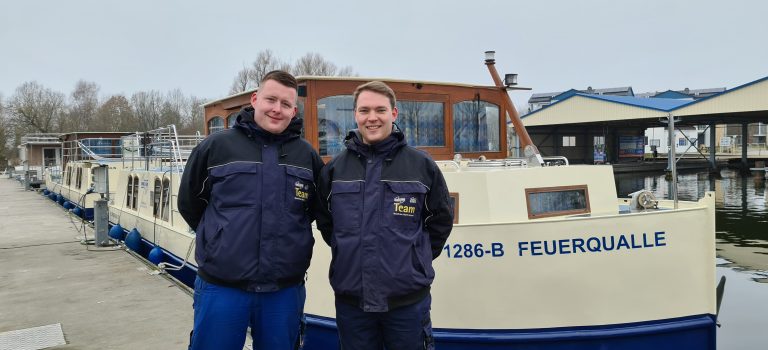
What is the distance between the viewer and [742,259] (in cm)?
1207

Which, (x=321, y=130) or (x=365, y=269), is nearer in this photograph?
(x=365, y=269)

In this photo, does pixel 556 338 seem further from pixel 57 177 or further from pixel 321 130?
pixel 57 177

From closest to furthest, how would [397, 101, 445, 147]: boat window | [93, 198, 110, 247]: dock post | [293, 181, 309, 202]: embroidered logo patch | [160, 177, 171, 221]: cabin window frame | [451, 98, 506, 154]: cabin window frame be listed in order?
[293, 181, 309, 202]: embroidered logo patch < [397, 101, 445, 147]: boat window < [451, 98, 506, 154]: cabin window frame < [160, 177, 171, 221]: cabin window frame < [93, 198, 110, 247]: dock post

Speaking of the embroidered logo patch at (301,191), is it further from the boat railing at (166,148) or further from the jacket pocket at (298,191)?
the boat railing at (166,148)

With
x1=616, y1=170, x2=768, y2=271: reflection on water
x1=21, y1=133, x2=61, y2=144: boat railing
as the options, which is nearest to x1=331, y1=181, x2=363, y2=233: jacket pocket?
x1=616, y1=170, x2=768, y2=271: reflection on water

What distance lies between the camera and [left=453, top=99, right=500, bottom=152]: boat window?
6.74 meters

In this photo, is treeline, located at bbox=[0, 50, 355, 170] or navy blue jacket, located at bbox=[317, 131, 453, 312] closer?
navy blue jacket, located at bbox=[317, 131, 453, 312]

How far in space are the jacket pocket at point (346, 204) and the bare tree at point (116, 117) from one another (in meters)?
59.0

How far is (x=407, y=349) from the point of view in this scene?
8.89 ft

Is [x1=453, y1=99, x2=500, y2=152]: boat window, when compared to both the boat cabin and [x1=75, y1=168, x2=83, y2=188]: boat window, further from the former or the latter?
[x1=75, y1=168, x2=83, y2=188]: boat window

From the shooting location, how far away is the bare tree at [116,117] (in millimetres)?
57750

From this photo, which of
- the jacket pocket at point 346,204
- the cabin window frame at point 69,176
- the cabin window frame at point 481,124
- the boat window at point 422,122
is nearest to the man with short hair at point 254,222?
the jacket pocket at point 346,204

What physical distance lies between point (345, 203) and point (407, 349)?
2.56ft

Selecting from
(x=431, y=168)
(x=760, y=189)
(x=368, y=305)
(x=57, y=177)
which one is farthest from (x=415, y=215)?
(x=760, y=189)
